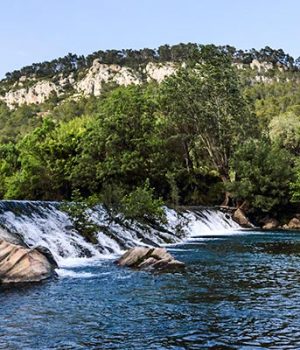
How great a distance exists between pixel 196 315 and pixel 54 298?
162 inches

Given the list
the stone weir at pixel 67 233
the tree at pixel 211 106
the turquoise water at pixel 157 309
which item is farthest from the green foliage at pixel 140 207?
the tree at pixel 211 106

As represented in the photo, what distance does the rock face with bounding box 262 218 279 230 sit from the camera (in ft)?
151

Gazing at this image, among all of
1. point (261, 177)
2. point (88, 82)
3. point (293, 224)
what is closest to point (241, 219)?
point (261, 177)

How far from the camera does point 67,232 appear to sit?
2594cm

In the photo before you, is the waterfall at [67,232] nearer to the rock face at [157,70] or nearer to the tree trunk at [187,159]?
the tree trunk at [187,159]

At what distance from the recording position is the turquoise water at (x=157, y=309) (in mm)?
10086

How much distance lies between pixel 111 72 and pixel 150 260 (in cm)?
16631

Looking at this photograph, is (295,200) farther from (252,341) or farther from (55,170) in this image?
(252,341)

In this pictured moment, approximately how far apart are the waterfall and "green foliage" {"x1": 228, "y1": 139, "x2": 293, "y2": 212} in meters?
12.0

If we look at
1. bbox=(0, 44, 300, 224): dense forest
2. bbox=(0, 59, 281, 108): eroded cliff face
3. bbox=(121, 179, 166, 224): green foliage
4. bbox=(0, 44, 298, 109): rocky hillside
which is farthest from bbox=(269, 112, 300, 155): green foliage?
bbox=(0, 59, 281, 108): eroded cliff face

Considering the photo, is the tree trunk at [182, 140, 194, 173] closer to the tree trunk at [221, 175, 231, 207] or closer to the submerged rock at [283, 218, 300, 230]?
the tree trunk at [221, 175, 231, 207]

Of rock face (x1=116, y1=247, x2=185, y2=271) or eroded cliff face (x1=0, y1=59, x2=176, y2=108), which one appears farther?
eroded cliff face (x1=0, y1=59, x2=176, y2=108)

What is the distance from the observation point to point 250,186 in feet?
153

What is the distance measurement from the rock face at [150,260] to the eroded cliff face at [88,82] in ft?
482
